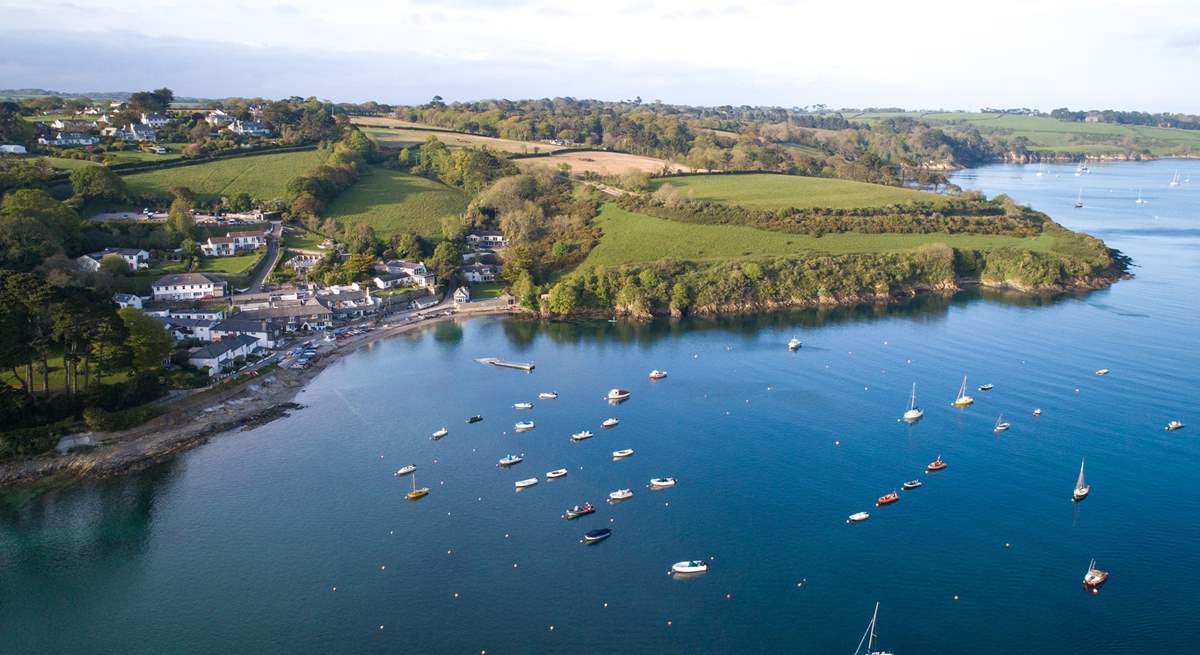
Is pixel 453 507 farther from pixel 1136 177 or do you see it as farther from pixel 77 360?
pixel 1136 177

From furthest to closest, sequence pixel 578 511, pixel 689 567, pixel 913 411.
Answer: pixel 913 411
pixel 578 511
pixel 689 567

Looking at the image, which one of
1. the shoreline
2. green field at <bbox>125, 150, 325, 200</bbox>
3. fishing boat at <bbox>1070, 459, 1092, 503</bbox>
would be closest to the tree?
the shoreline

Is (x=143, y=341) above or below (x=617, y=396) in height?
above

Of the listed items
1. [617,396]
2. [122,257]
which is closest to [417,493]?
[617,396]

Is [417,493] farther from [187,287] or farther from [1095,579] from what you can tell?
[187,287]

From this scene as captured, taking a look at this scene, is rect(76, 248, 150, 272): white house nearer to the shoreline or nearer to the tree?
the tree
